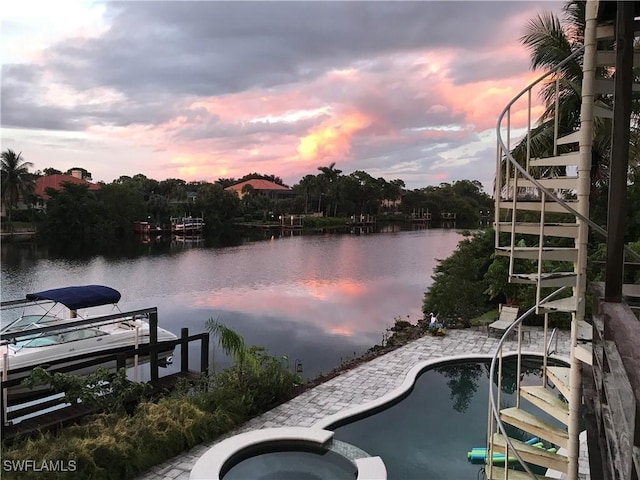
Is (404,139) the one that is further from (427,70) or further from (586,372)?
(586,372)

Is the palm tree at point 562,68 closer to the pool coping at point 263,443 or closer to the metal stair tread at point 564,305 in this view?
the metal stair tread at point 564,305

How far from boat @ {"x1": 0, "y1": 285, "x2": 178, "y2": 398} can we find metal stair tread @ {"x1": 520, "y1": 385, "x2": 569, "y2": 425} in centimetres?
537

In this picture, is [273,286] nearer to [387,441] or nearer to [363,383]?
[363,383]

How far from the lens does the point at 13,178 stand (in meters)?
41.4

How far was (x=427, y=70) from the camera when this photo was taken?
14.9 m

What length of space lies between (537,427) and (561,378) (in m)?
0.54

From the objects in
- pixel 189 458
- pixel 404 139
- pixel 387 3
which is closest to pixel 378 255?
pixel 404 139

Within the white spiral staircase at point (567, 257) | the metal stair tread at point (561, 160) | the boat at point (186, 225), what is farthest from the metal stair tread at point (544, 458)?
the boat at point (186, 225)

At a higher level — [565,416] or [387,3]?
[387,3]

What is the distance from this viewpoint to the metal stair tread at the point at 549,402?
4.09 m

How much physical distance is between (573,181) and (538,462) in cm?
233

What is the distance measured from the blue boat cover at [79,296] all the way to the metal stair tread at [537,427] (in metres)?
7.80

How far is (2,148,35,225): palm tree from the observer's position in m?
41.0

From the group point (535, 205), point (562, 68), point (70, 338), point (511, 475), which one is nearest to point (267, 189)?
point (562, 68)
